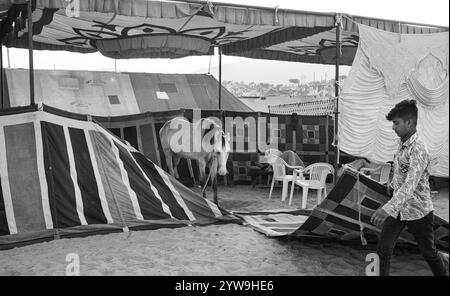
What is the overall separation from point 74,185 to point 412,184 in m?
3.21

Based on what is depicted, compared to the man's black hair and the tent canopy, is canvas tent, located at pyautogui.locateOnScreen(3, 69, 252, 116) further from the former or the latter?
the man's black hair

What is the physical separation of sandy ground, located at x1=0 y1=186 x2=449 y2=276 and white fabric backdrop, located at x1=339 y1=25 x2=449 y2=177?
2.67 m

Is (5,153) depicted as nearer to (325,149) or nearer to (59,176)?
(59,176)

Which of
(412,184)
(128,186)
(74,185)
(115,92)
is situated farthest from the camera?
(115,92)

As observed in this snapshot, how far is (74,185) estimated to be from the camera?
4215 mm

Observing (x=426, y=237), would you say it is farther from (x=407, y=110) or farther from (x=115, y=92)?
(x=115, y=92)

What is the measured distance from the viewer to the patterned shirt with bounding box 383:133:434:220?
2314 mm

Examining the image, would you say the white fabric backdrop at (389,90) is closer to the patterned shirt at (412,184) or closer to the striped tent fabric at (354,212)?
the striped tent fabric at (354,212)

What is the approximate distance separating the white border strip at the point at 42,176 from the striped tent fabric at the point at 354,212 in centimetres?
246

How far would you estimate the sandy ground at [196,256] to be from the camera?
3.23m

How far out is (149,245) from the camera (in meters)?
3.88

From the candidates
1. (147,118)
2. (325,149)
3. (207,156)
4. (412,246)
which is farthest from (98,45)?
(412,246)

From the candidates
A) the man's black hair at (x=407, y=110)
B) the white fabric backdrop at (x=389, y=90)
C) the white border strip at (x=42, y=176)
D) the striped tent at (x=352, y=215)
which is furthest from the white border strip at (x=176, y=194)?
the man's black hair at (x=407, y=110)

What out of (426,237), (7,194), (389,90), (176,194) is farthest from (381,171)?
(7,194)
